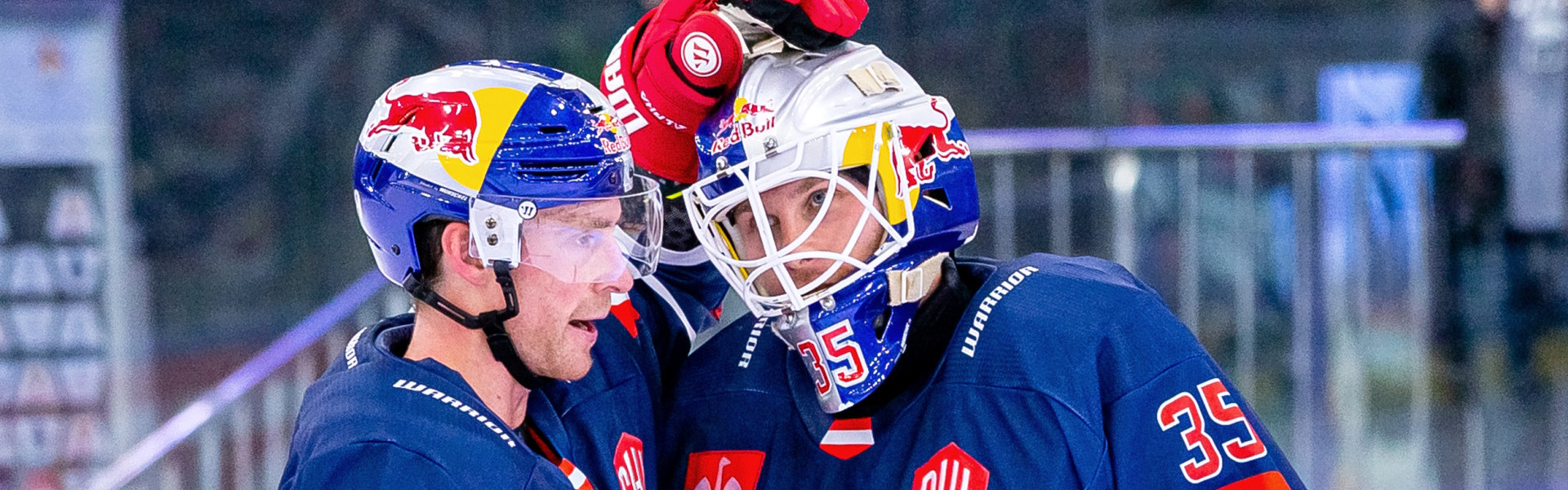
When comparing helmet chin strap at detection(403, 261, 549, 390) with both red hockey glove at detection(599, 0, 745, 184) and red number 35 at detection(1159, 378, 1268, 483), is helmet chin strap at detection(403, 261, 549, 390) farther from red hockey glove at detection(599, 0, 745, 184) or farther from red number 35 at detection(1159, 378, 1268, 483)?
red number 35 at detection(1159, 378, 1268, 483)

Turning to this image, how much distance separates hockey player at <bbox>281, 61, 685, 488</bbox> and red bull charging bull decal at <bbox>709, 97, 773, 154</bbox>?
9cm

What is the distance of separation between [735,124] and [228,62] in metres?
3.90

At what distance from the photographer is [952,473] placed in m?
1.67

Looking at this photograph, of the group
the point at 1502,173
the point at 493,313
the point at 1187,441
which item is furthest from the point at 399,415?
the point at 1502,173

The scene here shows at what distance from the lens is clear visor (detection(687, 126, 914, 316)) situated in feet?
5.55

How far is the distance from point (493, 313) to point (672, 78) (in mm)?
377

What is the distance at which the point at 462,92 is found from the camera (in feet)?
5.24

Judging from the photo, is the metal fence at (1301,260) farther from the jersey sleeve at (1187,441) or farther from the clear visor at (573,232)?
the jersey sleeve at (1187,441)

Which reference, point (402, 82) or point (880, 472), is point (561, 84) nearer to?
point (402, 82)

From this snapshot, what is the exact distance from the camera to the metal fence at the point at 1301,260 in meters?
4.18

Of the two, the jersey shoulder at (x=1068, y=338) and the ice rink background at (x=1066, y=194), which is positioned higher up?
the jersey shoulder at (x=1068, y=338)

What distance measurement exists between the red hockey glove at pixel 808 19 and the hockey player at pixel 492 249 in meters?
0.21

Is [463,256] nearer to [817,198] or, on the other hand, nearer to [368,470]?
[368,470]

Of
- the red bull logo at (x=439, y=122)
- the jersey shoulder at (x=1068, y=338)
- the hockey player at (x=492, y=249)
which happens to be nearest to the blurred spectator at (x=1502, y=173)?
the jersey shoulder at (x=1068, y=338)
